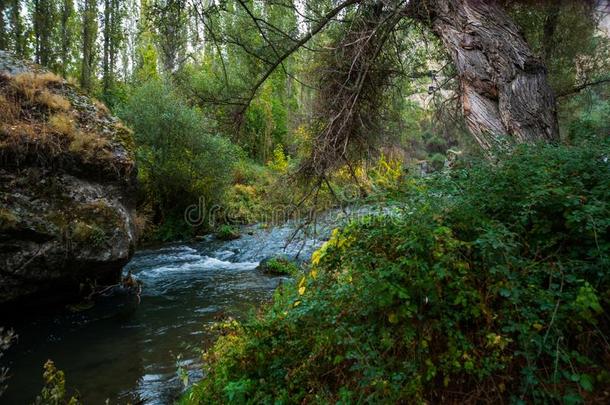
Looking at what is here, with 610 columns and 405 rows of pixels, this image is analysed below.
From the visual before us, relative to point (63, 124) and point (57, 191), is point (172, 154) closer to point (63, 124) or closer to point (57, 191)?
point (63, 124)

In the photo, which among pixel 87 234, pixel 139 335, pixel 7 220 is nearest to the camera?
pixel 7 220

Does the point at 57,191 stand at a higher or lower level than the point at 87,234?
higher

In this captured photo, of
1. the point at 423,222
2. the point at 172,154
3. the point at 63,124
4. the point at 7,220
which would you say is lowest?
the point at 7,220

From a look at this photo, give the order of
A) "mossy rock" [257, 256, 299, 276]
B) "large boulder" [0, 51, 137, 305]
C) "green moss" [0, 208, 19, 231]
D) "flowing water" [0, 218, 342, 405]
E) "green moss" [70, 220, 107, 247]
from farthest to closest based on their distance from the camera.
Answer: "mossy rock" [257, 256, 299, 276]
"green moss" [70, 220, 107, 247]
"large boulder" [0, 51, 137, 305]
"green moss" [0, 208, 19, 231]
"flowing water" [0, 218, 342, 405]

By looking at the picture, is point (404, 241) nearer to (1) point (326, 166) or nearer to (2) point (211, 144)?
(1) point (326, 166)

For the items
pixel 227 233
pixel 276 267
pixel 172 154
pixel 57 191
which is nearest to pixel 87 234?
pixel 57 191

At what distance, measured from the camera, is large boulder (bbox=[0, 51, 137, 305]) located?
630 centimetres

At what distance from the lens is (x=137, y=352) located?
574cm

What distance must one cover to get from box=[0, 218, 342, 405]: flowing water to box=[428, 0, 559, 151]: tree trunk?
179cm

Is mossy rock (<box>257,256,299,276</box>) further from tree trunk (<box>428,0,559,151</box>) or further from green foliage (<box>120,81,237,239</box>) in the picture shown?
tree trunk (<box>428,0,559,151</box>)

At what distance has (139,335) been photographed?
6.31m

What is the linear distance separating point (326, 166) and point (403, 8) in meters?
1.87

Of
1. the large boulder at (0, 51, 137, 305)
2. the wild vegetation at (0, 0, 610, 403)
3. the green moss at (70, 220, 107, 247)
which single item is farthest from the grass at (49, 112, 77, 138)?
the green moss at (70, 220, 107, 247)

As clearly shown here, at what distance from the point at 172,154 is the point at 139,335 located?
9.15m
